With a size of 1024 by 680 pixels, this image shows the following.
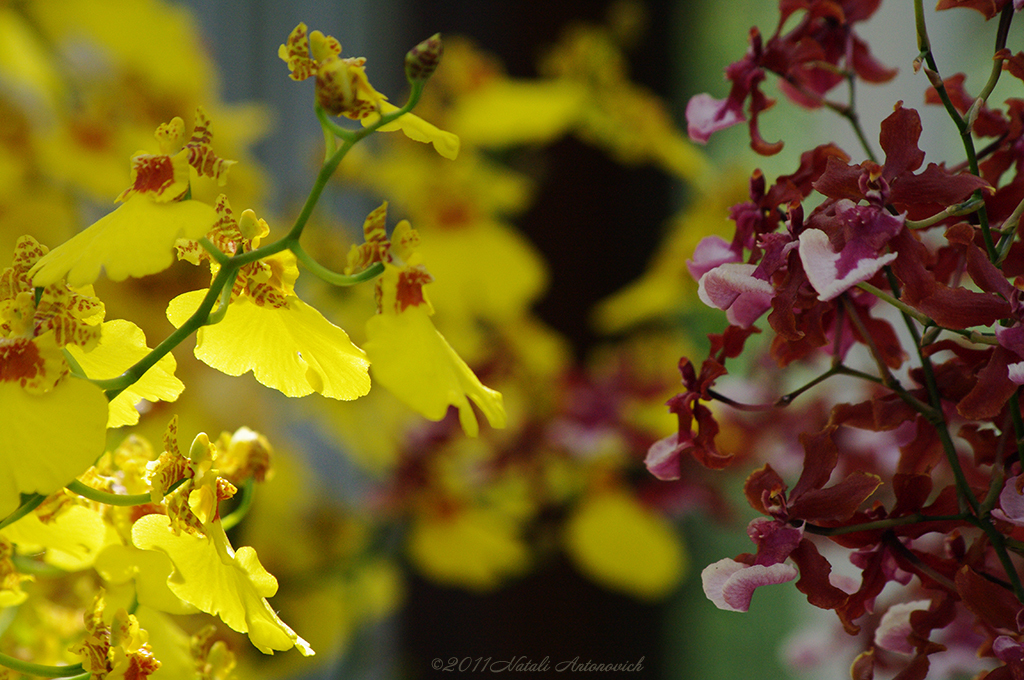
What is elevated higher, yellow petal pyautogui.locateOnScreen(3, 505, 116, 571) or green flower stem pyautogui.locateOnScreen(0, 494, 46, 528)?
green flower stem pyautogui.locateOnScreen(0, 494, 46, 528)

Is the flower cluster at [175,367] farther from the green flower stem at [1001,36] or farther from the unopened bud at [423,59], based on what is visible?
the green flower stem at [1001,36]

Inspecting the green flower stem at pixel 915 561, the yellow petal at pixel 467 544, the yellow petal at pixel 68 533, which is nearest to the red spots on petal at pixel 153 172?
the yellow petal at pixel 68 533

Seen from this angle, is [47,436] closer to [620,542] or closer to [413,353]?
[413,353]

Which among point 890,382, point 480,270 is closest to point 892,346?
point 890,382

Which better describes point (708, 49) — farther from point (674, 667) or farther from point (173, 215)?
point (173, 215)

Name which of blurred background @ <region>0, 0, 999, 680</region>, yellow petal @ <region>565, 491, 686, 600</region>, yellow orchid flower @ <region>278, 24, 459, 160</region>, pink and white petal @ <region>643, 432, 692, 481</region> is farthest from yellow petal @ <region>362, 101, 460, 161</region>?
yellow petal @ <region>565, 491, 686, 600</region>

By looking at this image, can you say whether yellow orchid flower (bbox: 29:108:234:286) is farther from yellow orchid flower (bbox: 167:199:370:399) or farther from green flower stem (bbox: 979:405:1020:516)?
green flower stem (bbox: 979:405:1020:516)
